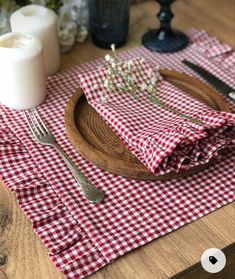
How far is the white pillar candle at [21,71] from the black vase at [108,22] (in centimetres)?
23

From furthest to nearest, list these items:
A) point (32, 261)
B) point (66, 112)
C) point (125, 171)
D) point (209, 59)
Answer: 1. point (209, 59)
2. point (66, 112)
3. point (125, 171)
4. point (32, 261)

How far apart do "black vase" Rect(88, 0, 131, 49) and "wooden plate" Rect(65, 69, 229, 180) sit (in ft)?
0.62

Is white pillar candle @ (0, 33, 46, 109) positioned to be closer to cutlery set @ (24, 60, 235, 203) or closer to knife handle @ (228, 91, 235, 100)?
cutlery set @ (24, 60, 235, 203)

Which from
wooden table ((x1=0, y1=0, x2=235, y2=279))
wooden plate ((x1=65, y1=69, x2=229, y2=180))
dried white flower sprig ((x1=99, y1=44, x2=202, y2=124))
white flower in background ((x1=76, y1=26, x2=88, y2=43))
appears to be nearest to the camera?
wooden table ((x1=0, y1=0, x2=235, y2=279))

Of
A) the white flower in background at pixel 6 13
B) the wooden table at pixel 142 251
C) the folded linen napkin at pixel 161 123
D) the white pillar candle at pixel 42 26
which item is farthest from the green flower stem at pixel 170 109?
the white flower in background at pixel 6 13

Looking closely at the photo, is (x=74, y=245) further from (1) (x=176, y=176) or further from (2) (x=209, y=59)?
(2) (x=209, y=59)

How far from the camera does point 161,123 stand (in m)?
0.79

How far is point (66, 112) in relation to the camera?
2.77 ft

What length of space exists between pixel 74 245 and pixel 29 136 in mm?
250

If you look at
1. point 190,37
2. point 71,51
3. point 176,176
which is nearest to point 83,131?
point 176,176

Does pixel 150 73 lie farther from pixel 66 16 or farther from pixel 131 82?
pixel 66 16

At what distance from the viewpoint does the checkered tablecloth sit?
0.65 meters

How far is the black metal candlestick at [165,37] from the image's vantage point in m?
1.08

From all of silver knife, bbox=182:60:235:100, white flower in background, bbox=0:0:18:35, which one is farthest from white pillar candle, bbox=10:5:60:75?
silver knife, bbox=182:60:235:100
